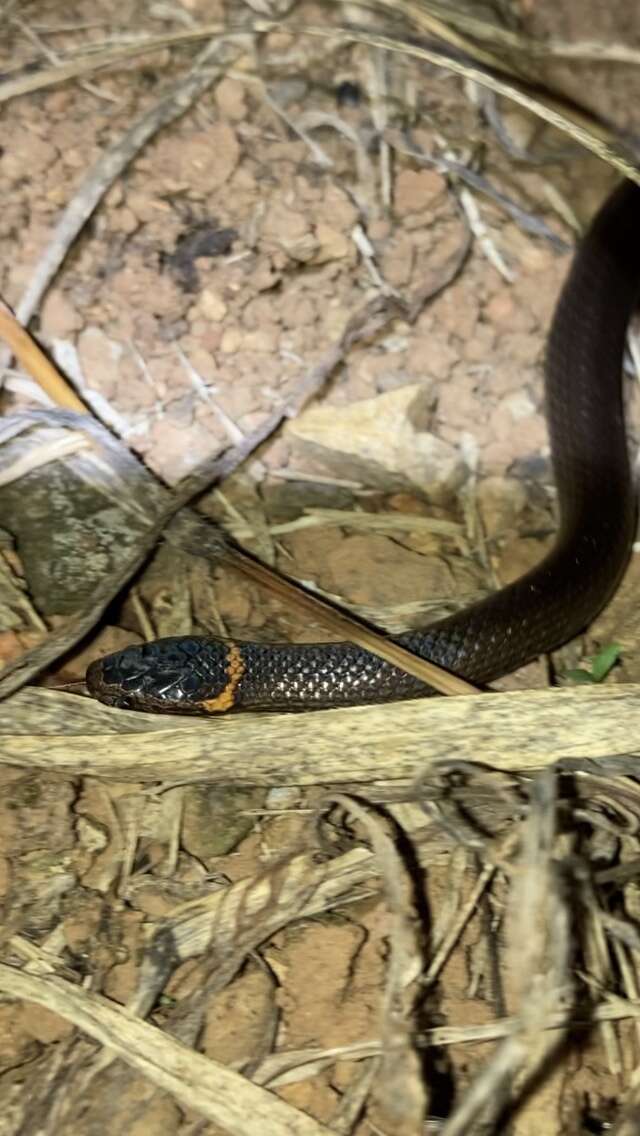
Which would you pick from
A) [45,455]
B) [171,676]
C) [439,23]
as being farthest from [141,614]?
[439,23]

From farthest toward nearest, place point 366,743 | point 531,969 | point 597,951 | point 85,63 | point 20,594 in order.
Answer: point 85,63, point 20,594, point 366,743, point 597,951, point 531,969

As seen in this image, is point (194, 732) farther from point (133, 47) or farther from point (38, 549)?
point (133, 47)

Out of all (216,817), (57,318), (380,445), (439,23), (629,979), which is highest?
(439,23)

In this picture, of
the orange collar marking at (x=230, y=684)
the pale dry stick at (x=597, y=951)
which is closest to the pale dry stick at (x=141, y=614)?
the orange collar marking at (x=230, y=684)

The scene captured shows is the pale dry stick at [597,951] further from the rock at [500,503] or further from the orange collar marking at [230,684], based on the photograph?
the rock at [500,503]

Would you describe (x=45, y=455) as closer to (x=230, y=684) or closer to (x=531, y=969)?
(x=230, y=684)
